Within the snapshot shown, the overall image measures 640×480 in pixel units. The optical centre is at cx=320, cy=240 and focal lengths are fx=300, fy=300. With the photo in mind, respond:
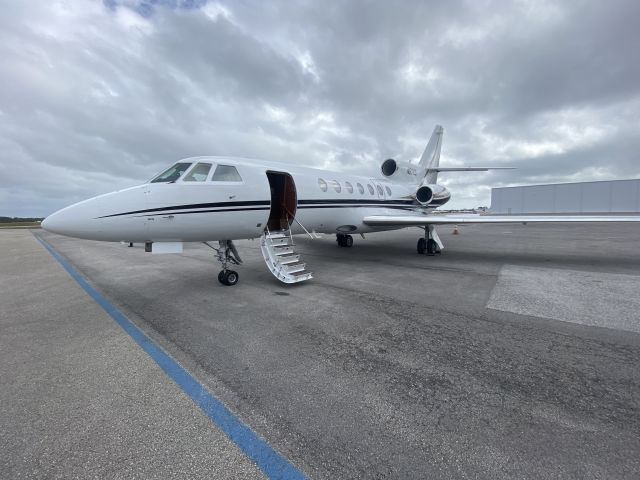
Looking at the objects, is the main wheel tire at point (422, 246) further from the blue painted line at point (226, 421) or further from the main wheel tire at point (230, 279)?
the blue painted line at point (226, 421)

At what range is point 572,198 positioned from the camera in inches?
2175

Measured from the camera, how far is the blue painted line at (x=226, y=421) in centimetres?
191

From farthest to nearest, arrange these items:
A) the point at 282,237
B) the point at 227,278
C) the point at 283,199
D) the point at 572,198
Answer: the point at 572,198 < the point at 283,199 < the point at 282,237 < the point at 227,278

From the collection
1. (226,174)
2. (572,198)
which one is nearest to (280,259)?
(226,174)

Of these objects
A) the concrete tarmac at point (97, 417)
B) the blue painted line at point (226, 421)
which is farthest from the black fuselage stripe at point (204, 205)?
the blue painted line at point (226, 421)

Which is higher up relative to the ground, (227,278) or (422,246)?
(422,246)

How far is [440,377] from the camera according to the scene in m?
2.99

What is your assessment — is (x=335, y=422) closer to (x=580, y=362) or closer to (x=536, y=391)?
(x=536, y=391)

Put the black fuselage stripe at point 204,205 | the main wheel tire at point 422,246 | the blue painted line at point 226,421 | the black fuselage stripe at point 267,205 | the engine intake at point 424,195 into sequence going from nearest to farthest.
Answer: the blue painted line at point 226,421
the black fuselage stripe at point 204,205
the black fuselage stripe at point 267,205
the main wheel tire at point 422,246
the engine intake at point 424,195

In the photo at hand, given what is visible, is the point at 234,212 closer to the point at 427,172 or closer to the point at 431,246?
the point at 431,246

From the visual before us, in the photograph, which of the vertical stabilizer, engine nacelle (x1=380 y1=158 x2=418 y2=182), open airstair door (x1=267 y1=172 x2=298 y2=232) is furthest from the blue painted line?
the vertical stabilizer

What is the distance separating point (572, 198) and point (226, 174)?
2717 inches

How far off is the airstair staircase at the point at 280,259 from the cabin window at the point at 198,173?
1983 mm

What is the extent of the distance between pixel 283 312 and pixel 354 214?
620cm
